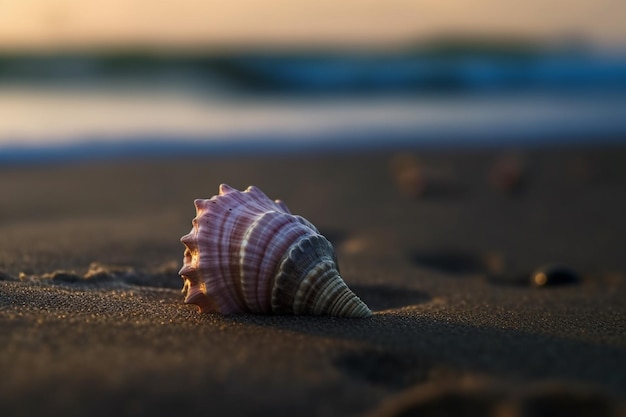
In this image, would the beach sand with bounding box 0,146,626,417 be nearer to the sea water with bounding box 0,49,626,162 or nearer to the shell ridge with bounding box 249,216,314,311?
the shell ridge with bounding box 249,216,314,311

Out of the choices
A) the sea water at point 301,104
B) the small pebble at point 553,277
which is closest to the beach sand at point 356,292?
the small pebble at point 553,277

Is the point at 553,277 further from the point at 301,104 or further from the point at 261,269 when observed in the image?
the point at 301,104

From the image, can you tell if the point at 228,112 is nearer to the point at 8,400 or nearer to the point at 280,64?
the point at 280,64

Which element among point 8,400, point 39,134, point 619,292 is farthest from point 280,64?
point 8,400

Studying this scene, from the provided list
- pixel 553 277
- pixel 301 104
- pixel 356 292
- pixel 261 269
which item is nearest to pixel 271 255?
pixel 261 269

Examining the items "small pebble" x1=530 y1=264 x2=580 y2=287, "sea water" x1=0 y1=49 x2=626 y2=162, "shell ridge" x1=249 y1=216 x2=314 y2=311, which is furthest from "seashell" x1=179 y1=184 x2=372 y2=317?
"sea water" x1=0 y1=49 x2=626 y2=162

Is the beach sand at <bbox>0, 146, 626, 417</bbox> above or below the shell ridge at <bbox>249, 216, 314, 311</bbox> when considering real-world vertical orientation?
below
